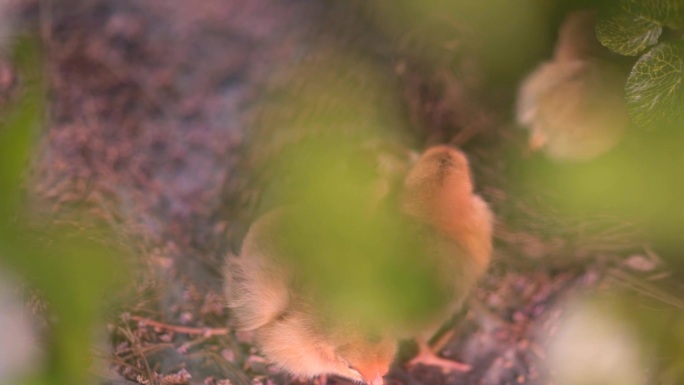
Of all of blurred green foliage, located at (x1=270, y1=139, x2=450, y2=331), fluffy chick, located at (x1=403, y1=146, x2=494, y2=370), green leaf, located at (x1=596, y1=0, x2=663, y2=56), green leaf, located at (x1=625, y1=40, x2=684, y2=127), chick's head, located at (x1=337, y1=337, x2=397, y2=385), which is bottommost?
chick's head, located at (x1=337, y1=337, x2=397, y2=385)

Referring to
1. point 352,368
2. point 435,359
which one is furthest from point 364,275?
point 435,359

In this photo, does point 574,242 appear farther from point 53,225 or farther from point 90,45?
point 90,45

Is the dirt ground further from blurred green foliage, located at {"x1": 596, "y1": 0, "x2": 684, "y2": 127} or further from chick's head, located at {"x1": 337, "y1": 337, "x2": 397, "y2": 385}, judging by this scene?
blurred green foliage, located at {"x1": 596, "y1": 0, "x2": 684, "y2": 127}

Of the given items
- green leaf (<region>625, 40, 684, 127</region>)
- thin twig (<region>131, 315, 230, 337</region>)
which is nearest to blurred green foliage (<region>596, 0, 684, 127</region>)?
green leaf (<region>625, 40, 684, 127</region>)

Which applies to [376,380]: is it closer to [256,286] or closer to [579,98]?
[256,286]

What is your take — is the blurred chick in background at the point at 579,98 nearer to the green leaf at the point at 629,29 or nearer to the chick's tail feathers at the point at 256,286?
the green leaf at the point at 629,29

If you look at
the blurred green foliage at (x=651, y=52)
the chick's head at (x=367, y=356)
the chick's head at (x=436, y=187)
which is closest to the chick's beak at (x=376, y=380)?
the chick's head at (x=367, y=356)
